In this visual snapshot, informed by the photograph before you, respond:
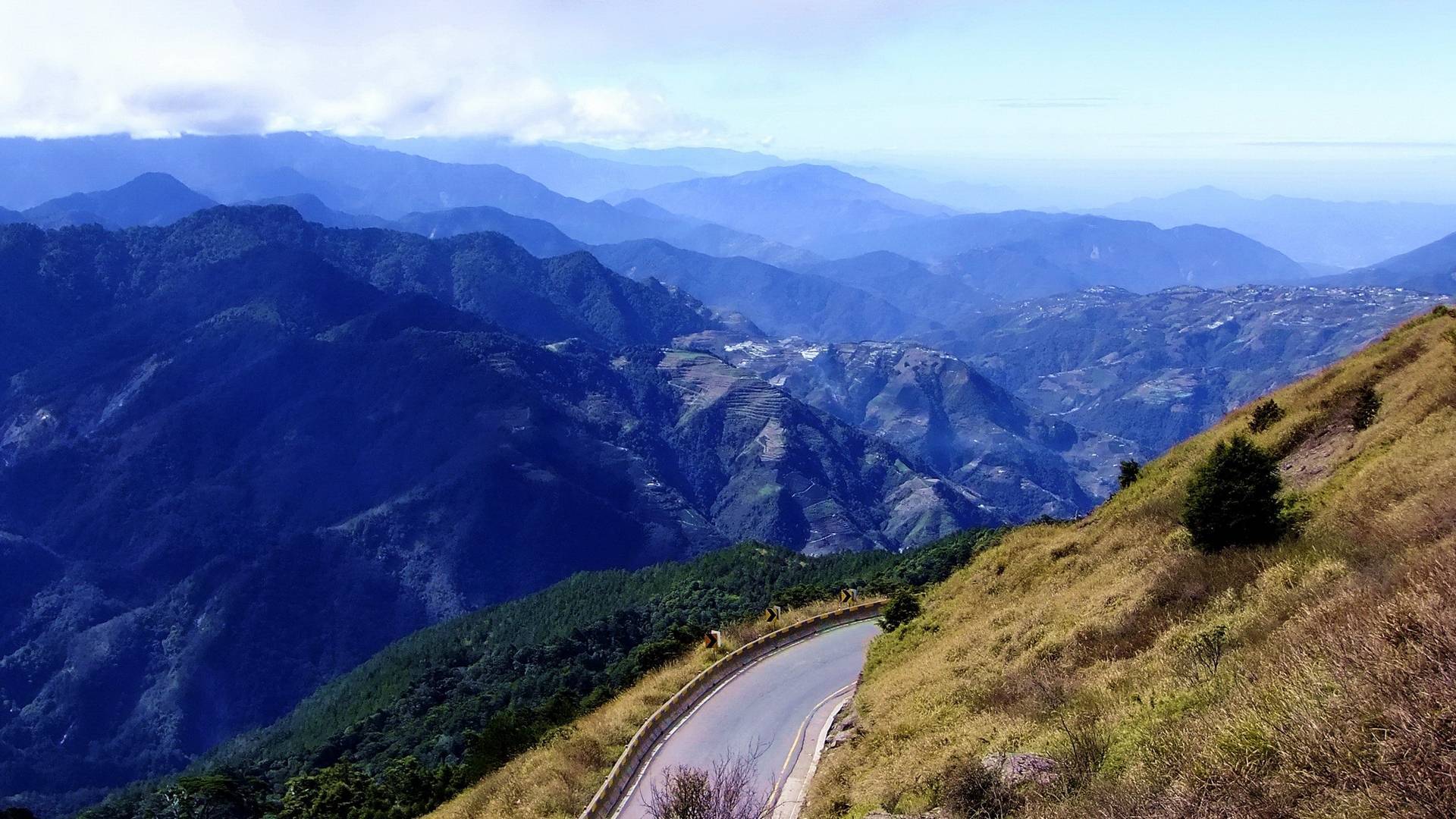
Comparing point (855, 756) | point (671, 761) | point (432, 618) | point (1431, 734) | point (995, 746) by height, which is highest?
point (1431, 734)

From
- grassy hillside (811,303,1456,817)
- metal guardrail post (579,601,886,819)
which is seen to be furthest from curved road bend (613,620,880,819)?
grassy hillside (811,303,1456,817)

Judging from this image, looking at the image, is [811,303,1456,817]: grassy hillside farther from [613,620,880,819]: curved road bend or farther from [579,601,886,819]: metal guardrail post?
[579,601,886,819]: metal guardrail post

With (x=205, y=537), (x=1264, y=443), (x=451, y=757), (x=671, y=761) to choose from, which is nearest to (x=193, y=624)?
(x=205, y=537)

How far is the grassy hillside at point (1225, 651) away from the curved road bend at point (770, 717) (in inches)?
120

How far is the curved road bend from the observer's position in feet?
76.5

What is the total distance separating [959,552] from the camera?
5481 centimetres

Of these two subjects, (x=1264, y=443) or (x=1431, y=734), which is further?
(x=1264, y=443)

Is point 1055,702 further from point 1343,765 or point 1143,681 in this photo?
point 1343,765

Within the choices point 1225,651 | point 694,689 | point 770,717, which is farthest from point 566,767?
point 1225,651

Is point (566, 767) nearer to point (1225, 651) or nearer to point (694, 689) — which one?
point (694, 689)

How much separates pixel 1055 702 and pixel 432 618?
178 m

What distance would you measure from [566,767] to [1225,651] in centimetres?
1798

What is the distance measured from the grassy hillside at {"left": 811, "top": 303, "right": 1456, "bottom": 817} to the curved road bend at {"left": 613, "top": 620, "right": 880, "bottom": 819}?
9.97 ft

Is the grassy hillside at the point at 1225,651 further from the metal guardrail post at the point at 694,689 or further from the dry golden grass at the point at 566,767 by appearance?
the dry golden grass at the point at 566,767
